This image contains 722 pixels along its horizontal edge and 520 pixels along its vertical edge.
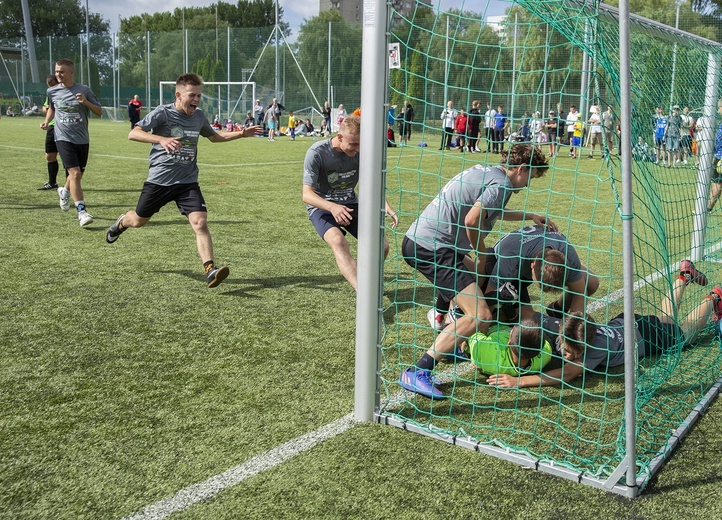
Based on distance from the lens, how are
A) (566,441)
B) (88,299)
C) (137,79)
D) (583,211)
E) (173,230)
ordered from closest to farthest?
1. (566,441)
2. (88,299)
3. (173,230)
4. (583,211)
5. (137,79)

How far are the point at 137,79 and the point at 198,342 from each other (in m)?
45.8

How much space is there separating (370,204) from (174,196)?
11.3ft

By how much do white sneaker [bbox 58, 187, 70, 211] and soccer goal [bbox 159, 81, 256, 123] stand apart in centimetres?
2947

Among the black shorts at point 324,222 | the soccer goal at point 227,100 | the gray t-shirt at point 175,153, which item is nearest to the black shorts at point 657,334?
the black shorts at point 324,222

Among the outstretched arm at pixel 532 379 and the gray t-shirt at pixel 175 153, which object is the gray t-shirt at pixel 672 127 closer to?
the outstretched arm at pixel 532 379

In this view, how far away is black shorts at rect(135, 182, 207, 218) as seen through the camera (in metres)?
6.38

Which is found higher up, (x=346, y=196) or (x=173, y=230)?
(x=346, y=196)

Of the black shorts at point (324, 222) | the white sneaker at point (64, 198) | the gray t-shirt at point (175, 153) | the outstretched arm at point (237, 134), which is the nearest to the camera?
the black shorts at point (324, 222)

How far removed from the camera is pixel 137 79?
46.7 m

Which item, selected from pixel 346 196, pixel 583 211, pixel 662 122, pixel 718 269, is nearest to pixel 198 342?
pixel 346 196

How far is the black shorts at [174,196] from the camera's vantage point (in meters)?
6.38

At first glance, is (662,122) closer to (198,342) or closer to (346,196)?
(346,196)

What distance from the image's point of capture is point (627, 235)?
2.85 m

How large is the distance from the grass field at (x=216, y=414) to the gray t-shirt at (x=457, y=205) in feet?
3.17
